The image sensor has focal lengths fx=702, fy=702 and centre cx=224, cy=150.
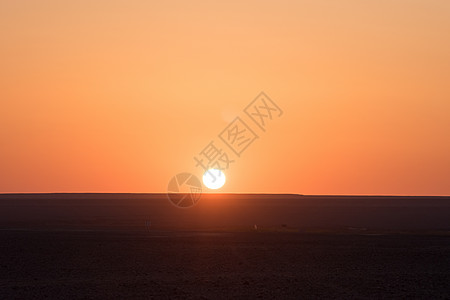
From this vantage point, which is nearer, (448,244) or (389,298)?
(389,298)

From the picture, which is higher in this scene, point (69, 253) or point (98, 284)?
point (69, 253)

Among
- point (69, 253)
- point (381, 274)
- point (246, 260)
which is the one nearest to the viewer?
point (381, 274)

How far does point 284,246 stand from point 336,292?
1687cm

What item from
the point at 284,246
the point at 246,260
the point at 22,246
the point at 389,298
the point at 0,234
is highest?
the point at 0,234

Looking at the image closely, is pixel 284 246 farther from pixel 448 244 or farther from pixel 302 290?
pixel 302 290

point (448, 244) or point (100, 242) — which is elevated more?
point (100, 242)

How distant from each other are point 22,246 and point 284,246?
17.0 meters

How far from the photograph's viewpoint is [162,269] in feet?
117

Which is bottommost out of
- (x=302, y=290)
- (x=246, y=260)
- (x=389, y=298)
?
(x=389, y=298)

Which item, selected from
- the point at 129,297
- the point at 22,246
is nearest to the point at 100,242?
the point at 22,246

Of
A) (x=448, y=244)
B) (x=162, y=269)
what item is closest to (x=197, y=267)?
(x=162, y=269)

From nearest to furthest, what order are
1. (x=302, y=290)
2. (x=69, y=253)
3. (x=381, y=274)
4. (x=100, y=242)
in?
(x=302, y=290)
(x=381, y=274)
(x=69, y=253)
(x=100, y=242)

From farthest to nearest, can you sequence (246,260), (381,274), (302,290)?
(246,260), (381,274), (302,290)

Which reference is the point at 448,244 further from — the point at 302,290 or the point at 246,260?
the point at 302,290
